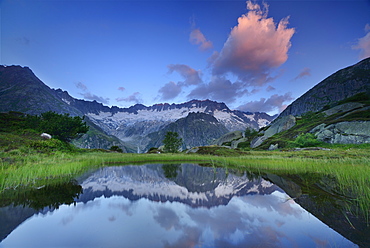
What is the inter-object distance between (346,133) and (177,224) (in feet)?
159

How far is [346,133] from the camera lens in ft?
126

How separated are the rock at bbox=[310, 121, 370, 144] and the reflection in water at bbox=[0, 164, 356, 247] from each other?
40.8 meters

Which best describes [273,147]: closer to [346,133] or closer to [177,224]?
[346,133]

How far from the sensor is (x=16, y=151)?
15.9 meters

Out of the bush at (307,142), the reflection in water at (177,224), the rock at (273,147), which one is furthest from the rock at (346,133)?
the reflection in water at (177,224)

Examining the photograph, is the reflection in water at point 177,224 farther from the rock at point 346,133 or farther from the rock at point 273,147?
the rock at point 273,147

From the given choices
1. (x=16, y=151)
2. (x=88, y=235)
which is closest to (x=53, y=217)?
(x=88, y=235)

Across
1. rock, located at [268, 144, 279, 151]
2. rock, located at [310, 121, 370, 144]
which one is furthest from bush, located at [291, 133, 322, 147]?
rock, located at [268, 144, 279, 151]

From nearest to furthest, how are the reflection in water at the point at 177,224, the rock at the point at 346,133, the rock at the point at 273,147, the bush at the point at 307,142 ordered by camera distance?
the reflection in water at the point at 177,224 < the rock at the point at 346,133 < the bush at the point at 307,142 < the rock at the point at 273,147

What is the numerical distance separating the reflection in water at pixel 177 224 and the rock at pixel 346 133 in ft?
134

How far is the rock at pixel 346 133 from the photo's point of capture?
3482cm

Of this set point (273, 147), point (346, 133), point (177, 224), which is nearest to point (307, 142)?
point (346, 133)

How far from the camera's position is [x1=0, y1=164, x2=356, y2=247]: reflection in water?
4047 millimetres

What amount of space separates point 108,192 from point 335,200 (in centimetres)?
989
